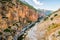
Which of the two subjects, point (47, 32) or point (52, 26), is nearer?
point (47, 32)

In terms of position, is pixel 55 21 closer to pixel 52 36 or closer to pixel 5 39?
pixel 52 36

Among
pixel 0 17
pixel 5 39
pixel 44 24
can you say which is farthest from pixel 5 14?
pixel 44 24

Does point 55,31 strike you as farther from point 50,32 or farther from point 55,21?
point 55,21

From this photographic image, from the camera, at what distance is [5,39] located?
128375 mm

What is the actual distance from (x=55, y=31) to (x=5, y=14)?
6937 inches

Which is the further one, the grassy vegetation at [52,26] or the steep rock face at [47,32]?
the grassy vegetation at [52,26]

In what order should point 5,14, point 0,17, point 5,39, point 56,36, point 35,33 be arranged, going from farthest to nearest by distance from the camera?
point 5,14
point 0,17
point 5,39
point 35,33
point 56,36

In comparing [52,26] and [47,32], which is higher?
[52,26]

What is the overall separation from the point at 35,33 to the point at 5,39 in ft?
346

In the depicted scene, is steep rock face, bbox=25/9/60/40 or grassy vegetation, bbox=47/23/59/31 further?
grassy vegetation, bbox=47/23/59/31

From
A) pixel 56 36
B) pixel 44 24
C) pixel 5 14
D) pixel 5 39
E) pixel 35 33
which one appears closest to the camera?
pixel 56 36

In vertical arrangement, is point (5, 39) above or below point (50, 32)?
below

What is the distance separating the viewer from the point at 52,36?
22.0 meters

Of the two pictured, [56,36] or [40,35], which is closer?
[56,36]
